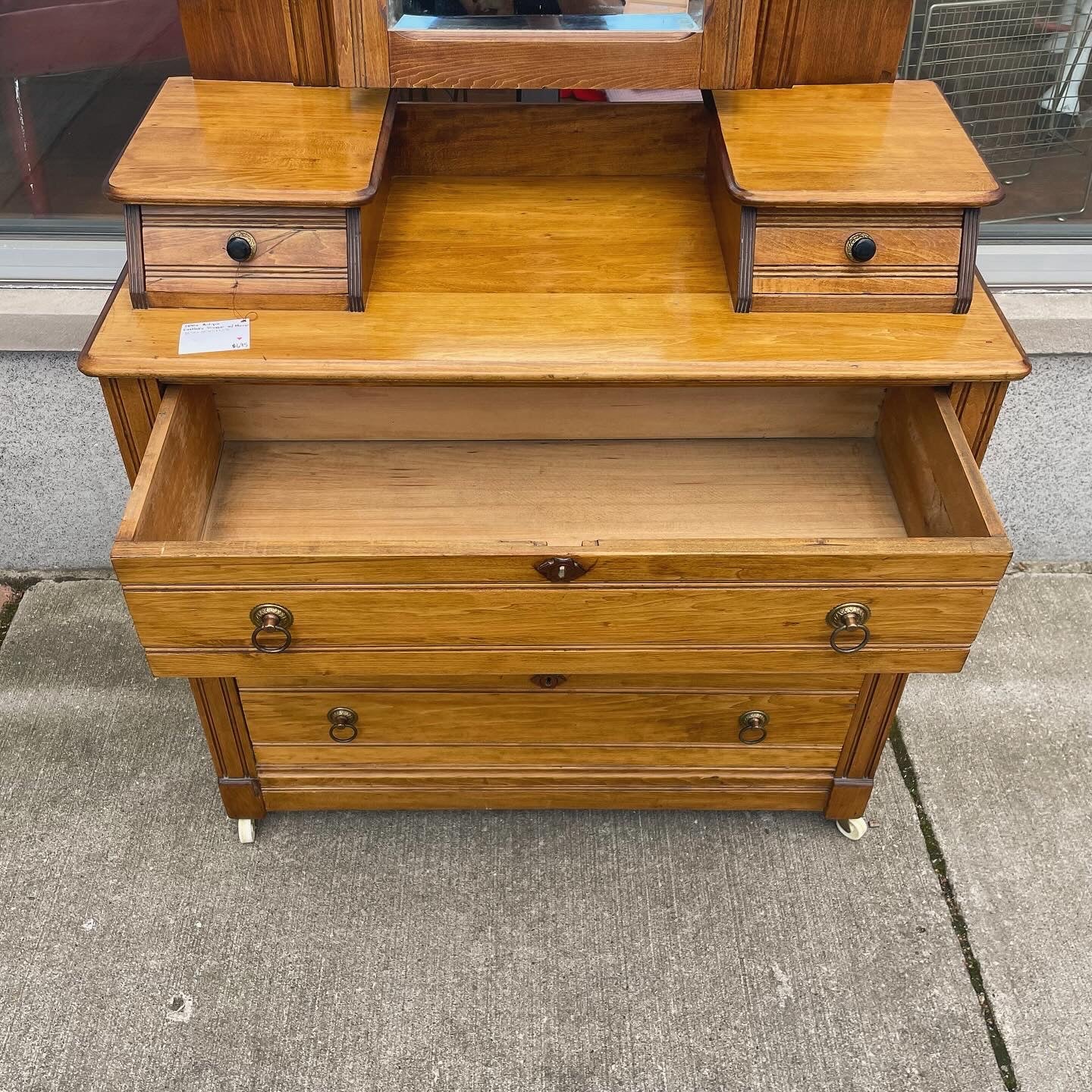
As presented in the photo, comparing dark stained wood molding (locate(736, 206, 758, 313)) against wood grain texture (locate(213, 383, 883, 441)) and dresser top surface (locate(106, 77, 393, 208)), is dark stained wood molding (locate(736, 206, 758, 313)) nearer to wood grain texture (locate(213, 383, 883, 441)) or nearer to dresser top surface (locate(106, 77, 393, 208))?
wood grain texture (locate(213, 383, 883, 441))

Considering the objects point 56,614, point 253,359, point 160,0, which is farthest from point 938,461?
point 56,614

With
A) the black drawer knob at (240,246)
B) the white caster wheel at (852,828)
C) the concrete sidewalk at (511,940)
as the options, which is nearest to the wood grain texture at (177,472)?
the black drawer knob at (240,246)

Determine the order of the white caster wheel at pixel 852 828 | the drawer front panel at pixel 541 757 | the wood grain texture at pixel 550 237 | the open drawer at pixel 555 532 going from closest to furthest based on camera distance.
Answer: the open drawer at pixel 555 532 → the wood grain texture at pixel 550 237 → the drawer front panel at pixel 541 757 → the white caster wheel at pixel 852 828

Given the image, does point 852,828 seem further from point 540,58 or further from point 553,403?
point 540,58

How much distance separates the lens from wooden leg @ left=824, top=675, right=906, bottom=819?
1.75m

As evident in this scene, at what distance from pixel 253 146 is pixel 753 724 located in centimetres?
121

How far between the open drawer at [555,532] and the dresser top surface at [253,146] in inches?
12.0

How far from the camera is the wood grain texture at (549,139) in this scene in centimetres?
179

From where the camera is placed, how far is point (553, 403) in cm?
183

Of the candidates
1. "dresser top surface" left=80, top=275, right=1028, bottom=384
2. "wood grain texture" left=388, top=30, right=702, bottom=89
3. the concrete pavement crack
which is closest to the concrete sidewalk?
the concrete pavement crack

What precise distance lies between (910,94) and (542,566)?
1032mm

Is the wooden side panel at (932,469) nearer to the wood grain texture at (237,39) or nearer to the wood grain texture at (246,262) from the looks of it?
the wood grain texture at (246,262)

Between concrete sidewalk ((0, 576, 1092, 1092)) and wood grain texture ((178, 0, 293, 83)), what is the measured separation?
126cm

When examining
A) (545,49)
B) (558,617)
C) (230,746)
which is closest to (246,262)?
(545,49)
